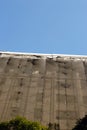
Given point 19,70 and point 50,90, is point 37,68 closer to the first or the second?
point 19,70

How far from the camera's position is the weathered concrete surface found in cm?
4947

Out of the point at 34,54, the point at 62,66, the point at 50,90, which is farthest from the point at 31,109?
the point at 34,54

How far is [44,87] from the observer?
5684 centimetres

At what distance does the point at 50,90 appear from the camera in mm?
55812

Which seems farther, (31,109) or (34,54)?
(34,54)

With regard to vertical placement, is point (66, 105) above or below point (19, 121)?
below

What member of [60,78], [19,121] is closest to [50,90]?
[60,78]

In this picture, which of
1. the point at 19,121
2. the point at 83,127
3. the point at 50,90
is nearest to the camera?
the point at 83,127

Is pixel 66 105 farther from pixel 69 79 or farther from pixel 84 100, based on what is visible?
pixel 69 79

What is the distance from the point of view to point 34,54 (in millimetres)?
70562

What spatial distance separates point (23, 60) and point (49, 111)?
20104 mm

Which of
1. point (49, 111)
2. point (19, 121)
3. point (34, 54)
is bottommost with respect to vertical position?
point (34, 54)

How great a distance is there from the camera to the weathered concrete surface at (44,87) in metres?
49.5

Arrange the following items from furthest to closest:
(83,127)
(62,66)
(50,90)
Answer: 1. (62,66)
2. (50,90)
3. (83,127)
